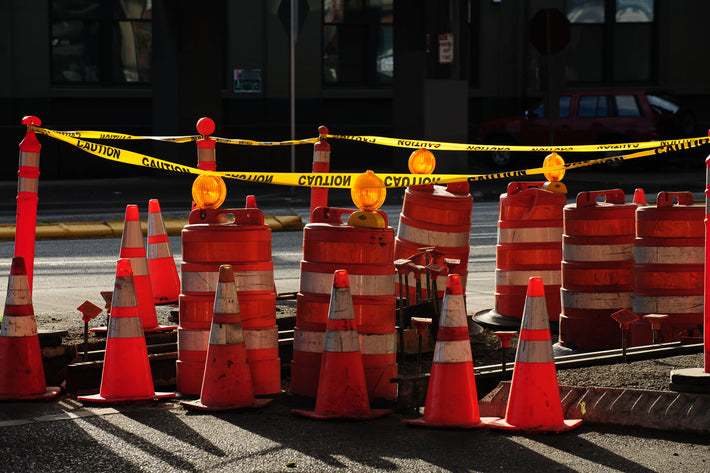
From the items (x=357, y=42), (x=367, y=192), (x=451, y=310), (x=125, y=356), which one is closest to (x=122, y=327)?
(x=125, y=356)

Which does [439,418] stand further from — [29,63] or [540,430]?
[29,63]

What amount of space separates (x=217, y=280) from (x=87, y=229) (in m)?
9.72

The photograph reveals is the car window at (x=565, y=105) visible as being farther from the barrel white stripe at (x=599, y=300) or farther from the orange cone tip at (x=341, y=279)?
the orange cone tip at (x=341, y=279)

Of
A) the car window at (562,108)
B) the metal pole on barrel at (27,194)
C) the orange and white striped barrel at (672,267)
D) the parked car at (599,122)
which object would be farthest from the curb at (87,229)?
the car window at (562,108)

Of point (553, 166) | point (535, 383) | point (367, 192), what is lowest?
point (535, 383)

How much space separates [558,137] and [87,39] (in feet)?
36.8

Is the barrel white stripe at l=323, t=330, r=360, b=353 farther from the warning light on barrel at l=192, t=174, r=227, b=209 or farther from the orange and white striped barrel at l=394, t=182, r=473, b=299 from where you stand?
the orange and white striped barrel at l=394, t=182, r=473, b=299

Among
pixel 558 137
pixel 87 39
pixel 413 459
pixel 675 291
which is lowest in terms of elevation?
pixel 413 459

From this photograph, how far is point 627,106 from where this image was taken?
2778cm

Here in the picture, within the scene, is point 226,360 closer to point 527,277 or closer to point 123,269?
point 123,269

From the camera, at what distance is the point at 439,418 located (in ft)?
20.4

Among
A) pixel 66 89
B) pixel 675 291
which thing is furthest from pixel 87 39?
pixel 675 291

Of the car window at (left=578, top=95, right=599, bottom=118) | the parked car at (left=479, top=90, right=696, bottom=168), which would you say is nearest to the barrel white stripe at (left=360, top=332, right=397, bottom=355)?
the parked car at (left=479, top=90, right=696, bottom=168)

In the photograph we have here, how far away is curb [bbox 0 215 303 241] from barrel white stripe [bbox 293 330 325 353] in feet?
30.7
